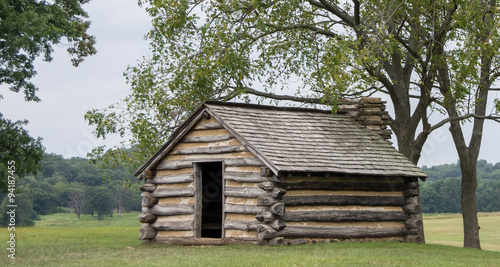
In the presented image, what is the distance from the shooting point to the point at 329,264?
38.8ft

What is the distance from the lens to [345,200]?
56.6 feet

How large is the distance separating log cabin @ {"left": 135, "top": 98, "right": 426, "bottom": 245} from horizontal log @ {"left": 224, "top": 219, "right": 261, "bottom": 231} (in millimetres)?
28

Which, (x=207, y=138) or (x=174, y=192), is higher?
(x=207, y=138)

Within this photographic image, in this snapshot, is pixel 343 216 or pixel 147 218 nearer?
pixel 343 216

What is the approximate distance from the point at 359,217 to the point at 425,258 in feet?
13.3

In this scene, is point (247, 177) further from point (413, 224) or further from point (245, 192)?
point (413, 224)

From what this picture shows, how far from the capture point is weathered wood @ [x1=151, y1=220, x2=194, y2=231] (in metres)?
17.4

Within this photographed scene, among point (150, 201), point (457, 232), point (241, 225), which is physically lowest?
point (457, 232)

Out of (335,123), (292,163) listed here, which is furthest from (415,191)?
(292,163)

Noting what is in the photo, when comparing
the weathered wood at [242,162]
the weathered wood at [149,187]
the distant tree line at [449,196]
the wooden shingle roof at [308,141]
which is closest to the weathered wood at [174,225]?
the weathered wood at [149,187]

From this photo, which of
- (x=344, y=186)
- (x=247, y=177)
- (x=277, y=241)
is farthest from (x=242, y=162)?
(x=344, y=186)

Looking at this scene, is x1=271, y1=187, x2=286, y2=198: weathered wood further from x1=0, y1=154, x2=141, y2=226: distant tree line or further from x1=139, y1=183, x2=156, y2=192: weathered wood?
x1=0, y1=154, x2=141, y2=226: distant tree line

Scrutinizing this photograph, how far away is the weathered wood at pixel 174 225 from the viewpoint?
57.0 feet

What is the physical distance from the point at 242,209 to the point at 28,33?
747 centimetres
